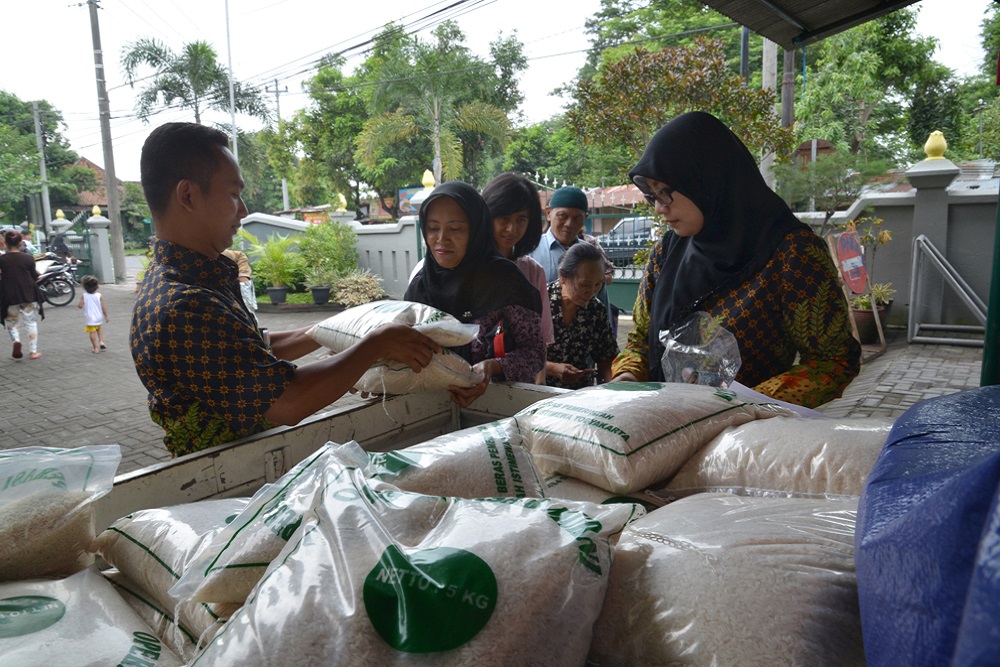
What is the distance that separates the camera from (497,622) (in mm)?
792

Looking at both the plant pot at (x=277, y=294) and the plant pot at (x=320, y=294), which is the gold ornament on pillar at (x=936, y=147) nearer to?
the plant pot at (x=320, y=294)

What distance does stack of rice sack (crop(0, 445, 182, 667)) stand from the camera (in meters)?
0.95

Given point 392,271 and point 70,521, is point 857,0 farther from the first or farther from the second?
point 392,271

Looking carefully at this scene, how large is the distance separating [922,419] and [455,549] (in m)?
0.64

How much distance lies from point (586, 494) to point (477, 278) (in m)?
1.29

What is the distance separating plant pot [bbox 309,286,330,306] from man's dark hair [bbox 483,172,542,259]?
33.6 feet

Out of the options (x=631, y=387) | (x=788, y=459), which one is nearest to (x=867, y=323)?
(x=631, y=387)

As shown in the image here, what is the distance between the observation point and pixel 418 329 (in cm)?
195

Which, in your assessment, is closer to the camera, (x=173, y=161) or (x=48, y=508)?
(x=48, y=508)

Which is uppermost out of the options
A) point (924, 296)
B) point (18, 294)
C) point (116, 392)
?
point (18, 294)

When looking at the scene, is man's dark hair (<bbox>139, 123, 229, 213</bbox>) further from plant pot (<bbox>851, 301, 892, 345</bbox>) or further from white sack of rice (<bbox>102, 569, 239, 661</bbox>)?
plant pot (<bbox>851, 301, 892, 345</bbox>)

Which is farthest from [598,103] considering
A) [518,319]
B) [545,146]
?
[545,146]

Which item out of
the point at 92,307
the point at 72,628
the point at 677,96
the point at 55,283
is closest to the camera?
the point at 72,628

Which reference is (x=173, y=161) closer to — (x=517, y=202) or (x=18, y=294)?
(x=517, y=202)
